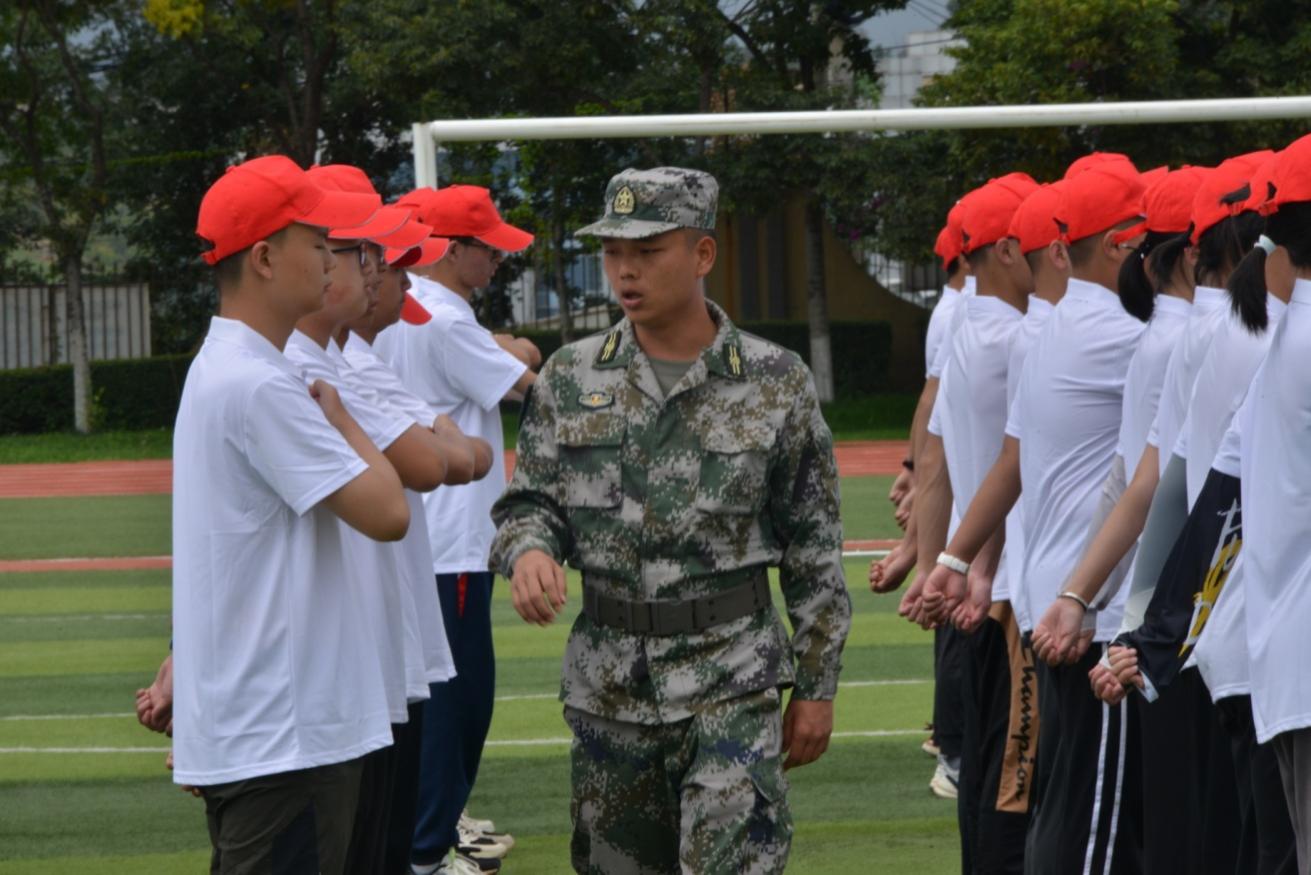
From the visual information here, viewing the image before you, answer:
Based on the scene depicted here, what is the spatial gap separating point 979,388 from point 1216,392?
191 cm

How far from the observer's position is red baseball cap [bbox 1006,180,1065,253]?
5816 mm

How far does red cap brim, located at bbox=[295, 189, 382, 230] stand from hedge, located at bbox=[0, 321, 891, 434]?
28581 mm

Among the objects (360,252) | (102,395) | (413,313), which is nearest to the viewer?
(360,252)

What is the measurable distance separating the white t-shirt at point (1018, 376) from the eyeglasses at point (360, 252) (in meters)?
1.96

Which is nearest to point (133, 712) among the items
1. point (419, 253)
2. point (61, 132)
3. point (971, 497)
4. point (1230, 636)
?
point (419, 253)

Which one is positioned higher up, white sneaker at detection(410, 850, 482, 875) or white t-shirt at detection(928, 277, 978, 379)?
→ white t-shirt at detection(928, 277, 978, 379)

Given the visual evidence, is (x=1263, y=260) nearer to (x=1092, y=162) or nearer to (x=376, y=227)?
(x=1092, y=162)

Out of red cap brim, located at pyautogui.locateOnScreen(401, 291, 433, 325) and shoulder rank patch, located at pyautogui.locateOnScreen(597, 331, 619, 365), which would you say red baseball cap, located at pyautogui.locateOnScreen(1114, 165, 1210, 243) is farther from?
red cap brim, located at pyautogui.locateOnScreen(401, 291, 433, 325)

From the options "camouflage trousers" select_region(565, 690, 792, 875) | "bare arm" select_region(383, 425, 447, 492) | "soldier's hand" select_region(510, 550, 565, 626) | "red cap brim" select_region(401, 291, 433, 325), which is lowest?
"camouflage trousers" select_region(565, 690, 792, 875)

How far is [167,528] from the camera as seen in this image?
63.8 feet

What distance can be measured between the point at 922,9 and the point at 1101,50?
27.6ft

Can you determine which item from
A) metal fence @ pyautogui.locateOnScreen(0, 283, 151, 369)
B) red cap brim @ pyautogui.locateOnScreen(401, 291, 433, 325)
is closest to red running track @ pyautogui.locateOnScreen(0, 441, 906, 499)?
metal fence @ pyautogui.locateOnScreen(0, 283, 151, 369)

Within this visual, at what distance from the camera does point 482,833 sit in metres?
7.12

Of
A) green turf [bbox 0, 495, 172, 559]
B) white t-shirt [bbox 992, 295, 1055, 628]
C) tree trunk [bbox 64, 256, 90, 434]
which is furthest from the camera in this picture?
tree trunk [bbox 64, 256, 90, 434]
